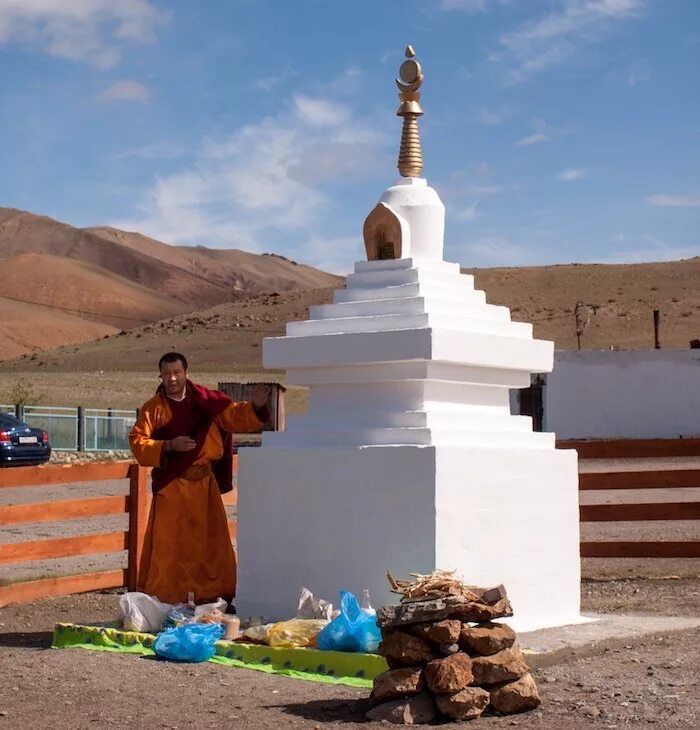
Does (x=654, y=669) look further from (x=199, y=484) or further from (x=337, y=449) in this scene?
(x=199, y=484)

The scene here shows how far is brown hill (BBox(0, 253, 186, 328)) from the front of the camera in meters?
159

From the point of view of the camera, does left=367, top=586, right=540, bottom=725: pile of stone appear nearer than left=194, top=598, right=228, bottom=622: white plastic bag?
Yes

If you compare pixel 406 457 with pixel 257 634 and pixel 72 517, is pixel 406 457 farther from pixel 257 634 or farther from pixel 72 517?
pixel 72 517

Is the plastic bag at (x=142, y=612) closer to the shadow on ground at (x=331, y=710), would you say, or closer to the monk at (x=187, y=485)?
the monk at (x=187, y=485)

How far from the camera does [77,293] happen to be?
163 metres

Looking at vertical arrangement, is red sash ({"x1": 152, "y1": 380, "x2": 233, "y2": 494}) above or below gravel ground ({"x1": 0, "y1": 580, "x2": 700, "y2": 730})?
above

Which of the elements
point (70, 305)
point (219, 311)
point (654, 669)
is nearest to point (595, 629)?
point (654, 669)

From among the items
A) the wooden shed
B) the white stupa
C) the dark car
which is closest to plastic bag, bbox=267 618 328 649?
the white stupa

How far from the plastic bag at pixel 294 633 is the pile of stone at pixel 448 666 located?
1131mm

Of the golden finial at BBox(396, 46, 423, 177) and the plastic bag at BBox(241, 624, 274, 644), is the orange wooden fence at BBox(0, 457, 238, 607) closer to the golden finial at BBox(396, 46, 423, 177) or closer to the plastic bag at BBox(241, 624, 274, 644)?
the plastic bag at BBox(241, 624, 274, 644)

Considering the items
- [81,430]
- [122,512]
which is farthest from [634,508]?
[81,430]

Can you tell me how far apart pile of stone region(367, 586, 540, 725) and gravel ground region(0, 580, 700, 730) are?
0.40 feet

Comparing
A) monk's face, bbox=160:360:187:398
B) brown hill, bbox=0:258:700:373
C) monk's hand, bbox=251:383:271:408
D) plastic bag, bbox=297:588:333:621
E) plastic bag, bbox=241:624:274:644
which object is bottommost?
plastic bag, bbox=241:624:274:644

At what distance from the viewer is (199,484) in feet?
29.0
